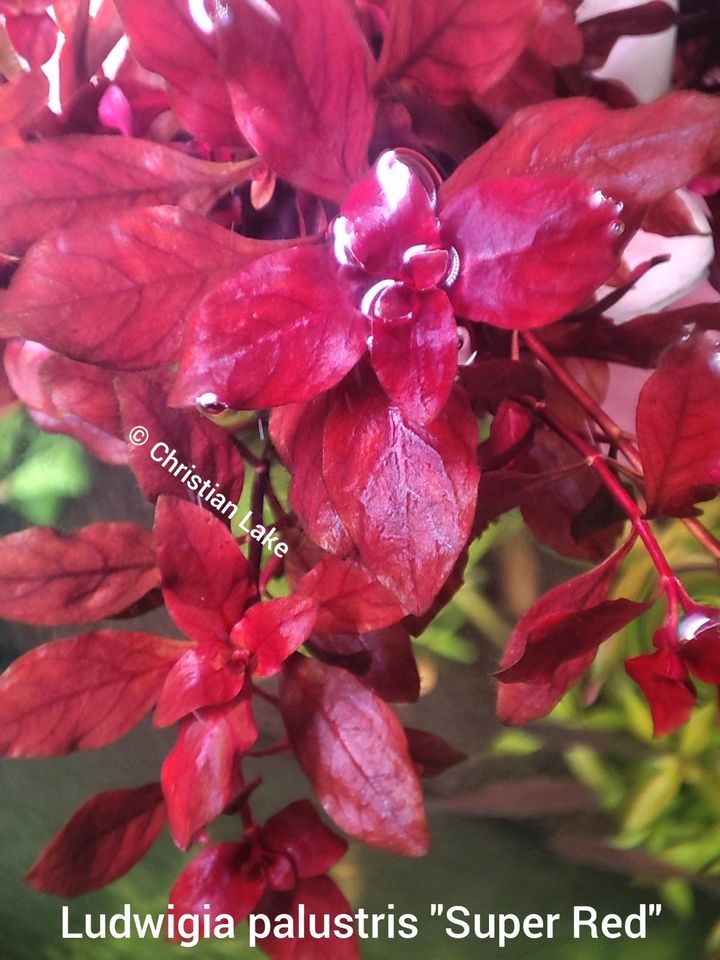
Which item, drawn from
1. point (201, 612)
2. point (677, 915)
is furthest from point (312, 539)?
point (677, 915)

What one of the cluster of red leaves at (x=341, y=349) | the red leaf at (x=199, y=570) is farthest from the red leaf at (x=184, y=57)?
the red leaf at (x=199, y=570)

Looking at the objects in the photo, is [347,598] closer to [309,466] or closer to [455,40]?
[309,466]

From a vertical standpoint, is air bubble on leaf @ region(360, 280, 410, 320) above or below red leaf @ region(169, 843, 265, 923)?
above

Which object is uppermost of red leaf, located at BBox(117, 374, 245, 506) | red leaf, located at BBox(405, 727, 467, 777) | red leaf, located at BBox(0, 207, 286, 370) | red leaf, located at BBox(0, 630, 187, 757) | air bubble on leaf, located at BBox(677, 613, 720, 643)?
red leaf, located at BBox(0, 207, 286, 370)

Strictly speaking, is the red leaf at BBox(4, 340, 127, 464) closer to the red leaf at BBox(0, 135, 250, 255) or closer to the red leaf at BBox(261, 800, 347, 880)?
the red leaf at BBox(0, 135, 250, 255)

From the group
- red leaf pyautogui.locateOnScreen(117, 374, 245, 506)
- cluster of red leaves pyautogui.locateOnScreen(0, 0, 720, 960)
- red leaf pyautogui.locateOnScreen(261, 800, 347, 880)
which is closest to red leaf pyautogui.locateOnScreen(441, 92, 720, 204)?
cluster of red leaves pyautogui.locateOnScreen(0, 0, 720, 960)

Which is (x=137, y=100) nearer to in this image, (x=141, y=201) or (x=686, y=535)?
(x=141, y=201)

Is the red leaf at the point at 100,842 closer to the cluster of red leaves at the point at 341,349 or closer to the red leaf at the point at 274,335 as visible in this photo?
the cluster of red leaves at the point at 341,349

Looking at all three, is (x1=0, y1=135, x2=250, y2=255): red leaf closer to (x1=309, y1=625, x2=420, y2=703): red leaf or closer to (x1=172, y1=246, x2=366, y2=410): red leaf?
(x1=172, y1=246, x2=366, y2=410): red leaf
